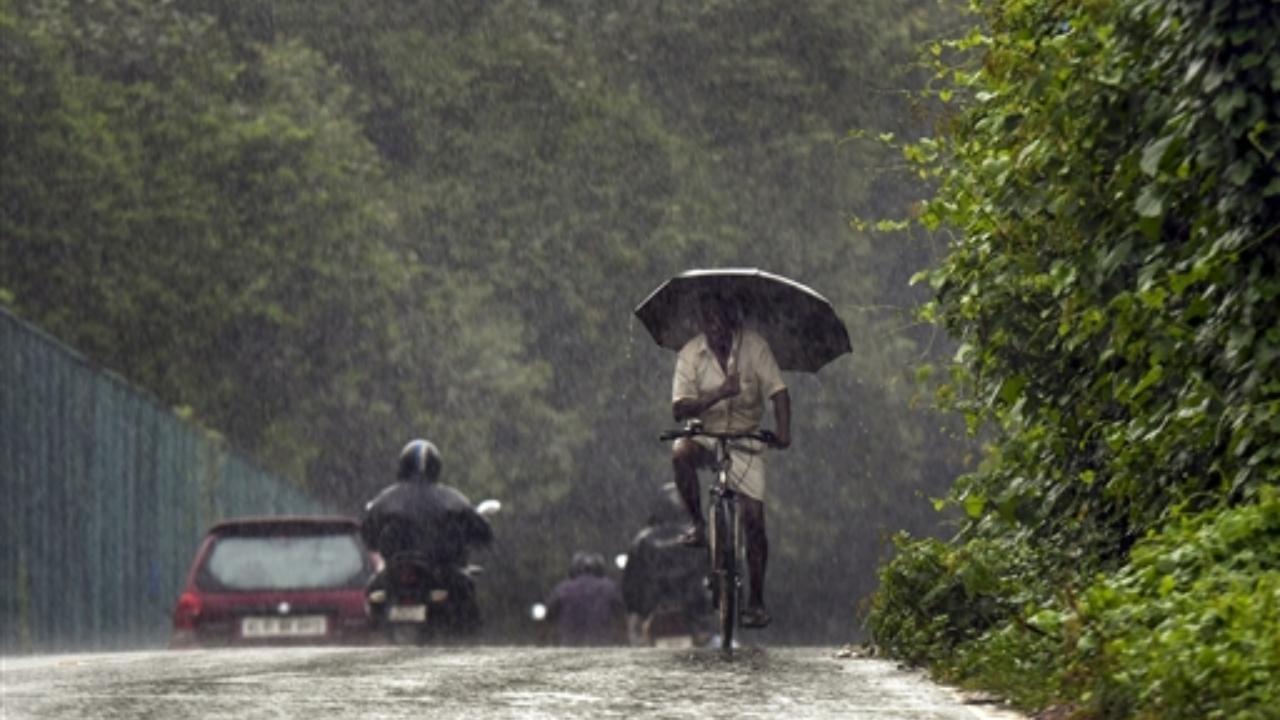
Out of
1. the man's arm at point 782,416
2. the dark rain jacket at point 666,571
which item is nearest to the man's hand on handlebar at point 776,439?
the man's arm at point 782,416

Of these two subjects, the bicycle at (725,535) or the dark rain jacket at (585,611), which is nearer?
the bicycle at (725,535)

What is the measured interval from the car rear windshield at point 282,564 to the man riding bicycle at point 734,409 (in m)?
7.39

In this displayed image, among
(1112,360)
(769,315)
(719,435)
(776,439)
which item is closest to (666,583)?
(769,315)

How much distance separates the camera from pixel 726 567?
1536 cm

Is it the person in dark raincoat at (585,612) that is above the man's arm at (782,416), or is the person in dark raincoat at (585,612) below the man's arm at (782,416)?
below

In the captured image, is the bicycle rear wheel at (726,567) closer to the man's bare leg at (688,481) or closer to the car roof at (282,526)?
the man's bare leg at (688,481)

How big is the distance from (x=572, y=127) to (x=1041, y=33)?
106 feet

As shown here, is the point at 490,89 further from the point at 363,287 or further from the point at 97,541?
the point at 97,541

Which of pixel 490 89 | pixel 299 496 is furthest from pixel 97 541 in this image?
pixel 490 89

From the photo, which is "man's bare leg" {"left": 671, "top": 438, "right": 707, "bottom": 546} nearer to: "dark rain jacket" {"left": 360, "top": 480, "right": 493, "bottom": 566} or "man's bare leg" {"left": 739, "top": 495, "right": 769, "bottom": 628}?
"man's bare leg" {"left": 739, "top": 495, "right": 769, "bottom": 628}

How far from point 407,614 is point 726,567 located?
642 centimetres

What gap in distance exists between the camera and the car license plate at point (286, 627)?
22.8m

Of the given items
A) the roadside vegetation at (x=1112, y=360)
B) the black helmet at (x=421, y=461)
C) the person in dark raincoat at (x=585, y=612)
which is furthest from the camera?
the person in dark raincoat at (x=585, y=612)

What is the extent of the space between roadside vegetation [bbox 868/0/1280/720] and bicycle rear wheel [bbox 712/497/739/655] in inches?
48.1
